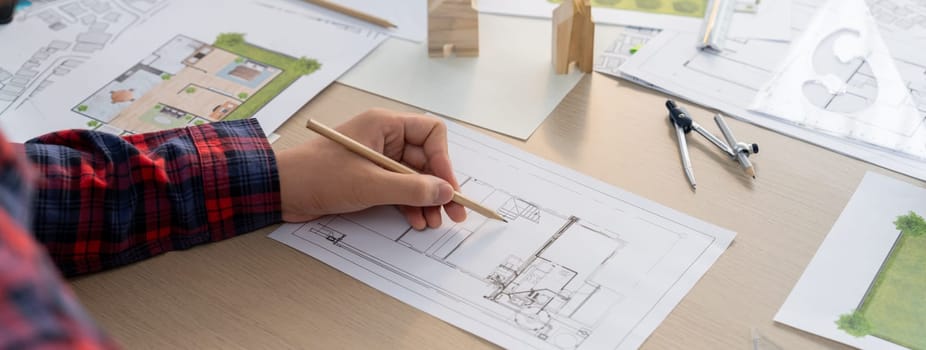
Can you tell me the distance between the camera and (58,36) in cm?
103

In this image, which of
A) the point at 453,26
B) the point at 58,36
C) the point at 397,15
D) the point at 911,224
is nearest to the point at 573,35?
the point at 453,26

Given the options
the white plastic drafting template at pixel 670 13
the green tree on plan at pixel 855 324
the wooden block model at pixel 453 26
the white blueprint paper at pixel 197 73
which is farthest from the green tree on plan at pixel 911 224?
the white blueprint paper at pixel 197 73

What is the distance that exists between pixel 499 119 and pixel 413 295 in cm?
26

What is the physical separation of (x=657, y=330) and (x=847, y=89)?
1.39ft

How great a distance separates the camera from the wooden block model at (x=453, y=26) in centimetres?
98

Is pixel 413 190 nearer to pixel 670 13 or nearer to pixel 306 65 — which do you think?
pixel 306 65

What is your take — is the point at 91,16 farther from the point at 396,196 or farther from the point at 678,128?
the point at 678,128

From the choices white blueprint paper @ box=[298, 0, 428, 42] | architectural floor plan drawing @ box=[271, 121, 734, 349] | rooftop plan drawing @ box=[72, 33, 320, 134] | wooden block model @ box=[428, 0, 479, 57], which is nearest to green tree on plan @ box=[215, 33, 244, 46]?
rooftop plan drawing @ box=[72, 33, 320, 134]

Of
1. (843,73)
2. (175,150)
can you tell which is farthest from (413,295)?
(843,73)

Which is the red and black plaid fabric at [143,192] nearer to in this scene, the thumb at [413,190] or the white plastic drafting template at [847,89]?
the thumb at [413,190]

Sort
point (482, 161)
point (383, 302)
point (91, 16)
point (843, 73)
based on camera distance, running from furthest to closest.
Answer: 1. point (91, 16)
2. point (843, 73)
3. point (482, 161)
4. point (383, 302)

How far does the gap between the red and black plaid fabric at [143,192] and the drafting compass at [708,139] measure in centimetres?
39

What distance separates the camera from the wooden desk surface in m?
0.67

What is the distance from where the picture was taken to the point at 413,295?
71 cm
